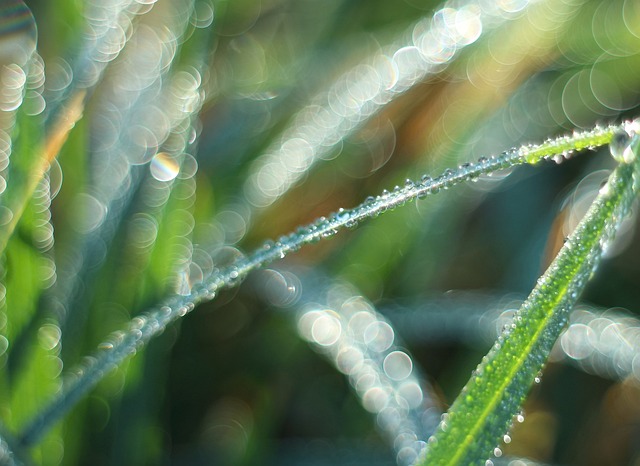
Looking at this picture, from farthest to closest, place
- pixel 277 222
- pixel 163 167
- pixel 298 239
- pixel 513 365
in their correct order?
pixel 277 222 < pixel 163 167 < pixel 298 239 < pixel 513 365

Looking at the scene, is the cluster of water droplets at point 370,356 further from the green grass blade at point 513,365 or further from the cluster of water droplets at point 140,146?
the green grass blade at point 513,365

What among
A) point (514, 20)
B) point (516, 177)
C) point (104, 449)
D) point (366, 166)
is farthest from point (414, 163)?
point (104, 449)

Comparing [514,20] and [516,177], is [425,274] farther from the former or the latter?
[514,20]

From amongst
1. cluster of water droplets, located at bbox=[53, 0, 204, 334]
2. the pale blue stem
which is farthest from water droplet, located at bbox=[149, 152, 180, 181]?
the pale blue stem

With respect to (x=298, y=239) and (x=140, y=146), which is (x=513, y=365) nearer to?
(x=298, y=239)

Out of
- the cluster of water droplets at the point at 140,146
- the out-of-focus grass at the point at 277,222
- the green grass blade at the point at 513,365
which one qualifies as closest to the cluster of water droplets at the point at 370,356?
the out-of-focus grass at the point at 277,222

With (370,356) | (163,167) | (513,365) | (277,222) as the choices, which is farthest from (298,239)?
(277,222)
